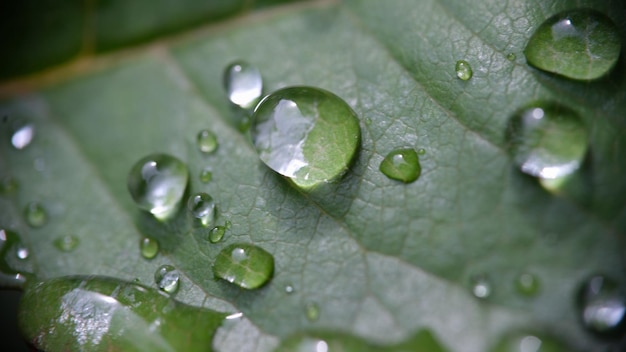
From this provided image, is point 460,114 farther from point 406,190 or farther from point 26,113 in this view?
point 26,113

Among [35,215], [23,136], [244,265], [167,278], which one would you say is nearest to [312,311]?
[244,265]

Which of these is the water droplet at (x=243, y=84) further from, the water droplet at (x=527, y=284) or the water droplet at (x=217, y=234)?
the water droplet at (x=527, y=284)

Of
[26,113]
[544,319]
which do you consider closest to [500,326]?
[544,319]

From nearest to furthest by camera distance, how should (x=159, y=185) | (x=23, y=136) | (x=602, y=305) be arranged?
(x=602, y=305) < (x=159, y=185) < (x=23, y=136)

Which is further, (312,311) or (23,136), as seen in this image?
(23,136)

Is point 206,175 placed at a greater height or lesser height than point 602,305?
greater

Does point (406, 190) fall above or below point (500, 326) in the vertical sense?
above

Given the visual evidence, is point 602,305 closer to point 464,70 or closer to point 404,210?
point 404,210
